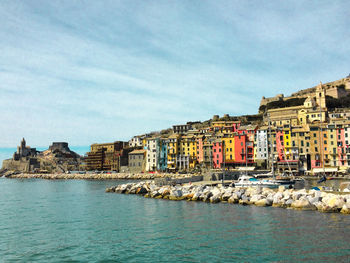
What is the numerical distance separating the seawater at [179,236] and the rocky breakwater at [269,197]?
1.50m

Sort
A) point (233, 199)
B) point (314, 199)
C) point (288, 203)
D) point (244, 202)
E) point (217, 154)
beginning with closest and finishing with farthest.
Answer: point (314, 199)
point (288, 203)
point (244, 202)
point (233, 199)
point (217, 154)

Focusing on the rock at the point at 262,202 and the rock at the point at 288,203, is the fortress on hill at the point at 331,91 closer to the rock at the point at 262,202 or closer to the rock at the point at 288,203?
the rock at the point at 262,202

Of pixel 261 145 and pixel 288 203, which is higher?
pixel 261 145

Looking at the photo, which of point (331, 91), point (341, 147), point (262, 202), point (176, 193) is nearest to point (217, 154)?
point (341, 147)

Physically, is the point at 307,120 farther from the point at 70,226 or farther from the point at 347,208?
the point at 70,226

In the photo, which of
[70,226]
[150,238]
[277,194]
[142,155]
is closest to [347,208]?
[277,194]

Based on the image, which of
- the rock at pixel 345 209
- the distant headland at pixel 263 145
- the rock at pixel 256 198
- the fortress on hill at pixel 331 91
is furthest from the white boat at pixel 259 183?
the fortress on hill at pixel 331 91

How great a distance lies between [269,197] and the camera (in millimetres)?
33406

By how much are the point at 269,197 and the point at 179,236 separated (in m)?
15.4

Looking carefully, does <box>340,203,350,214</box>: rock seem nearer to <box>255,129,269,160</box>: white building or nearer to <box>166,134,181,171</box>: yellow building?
<box>255,129,269,160</box>: white building

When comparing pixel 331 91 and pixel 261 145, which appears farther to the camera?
pixel 331 91

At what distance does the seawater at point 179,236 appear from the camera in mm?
17344

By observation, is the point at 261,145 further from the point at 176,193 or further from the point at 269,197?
the point at 269,197

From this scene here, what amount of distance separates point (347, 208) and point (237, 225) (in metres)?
10.2
